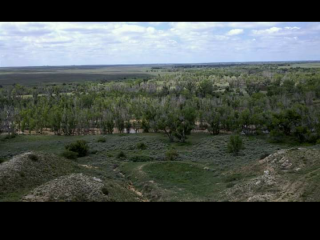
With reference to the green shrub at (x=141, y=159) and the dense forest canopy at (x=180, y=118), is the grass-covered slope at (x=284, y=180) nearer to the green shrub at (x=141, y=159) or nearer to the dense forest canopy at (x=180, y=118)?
the green shrub at (x=141, y=159)

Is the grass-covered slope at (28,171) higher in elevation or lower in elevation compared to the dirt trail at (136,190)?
higher

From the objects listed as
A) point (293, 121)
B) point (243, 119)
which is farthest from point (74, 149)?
point (293, 121)

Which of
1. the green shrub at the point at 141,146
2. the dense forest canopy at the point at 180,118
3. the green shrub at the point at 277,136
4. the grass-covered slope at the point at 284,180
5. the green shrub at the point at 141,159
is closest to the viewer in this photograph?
the grass-covered slope at the point at 284,180

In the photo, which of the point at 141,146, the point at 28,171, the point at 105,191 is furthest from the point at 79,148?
the point at 105,191

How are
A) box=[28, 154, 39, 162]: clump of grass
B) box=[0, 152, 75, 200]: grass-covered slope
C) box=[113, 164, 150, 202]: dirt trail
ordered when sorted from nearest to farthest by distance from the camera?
box=[0, 152, 75, 200]: grass-covered slope → box=[113, 164, 150, 202]: dirt trail → box=[28, 154, 39, 162]: clump of grass

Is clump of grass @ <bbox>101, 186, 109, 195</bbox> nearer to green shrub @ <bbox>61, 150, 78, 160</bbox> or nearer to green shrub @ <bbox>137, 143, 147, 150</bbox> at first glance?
green shrub @ <bbox>61, 150, 78, 160</bbox>

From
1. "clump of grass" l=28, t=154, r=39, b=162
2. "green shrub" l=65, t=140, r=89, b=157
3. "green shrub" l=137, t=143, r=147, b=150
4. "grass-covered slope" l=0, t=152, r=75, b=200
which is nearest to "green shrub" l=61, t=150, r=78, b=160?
"green shrub" l=65, t=140, r=89, b=157

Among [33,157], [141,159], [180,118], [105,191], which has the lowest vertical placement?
[141,159]

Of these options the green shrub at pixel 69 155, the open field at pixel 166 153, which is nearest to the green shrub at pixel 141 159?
the open field at pixel 166 153

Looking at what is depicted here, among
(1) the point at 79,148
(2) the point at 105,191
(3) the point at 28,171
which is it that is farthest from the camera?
(1) the point at 79,148

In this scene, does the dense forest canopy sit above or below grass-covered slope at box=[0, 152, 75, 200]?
below

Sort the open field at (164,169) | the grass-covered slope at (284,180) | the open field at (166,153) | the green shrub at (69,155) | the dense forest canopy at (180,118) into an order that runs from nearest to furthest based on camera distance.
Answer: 1. the grass-covered slope at (284,180)
2. the open field at (166,153)
3. the open field at (164,169)
4. the green shrub at (69,155)
5. the dense forest canopy at (180,118)

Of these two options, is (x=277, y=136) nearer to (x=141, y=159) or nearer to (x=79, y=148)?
(x=141, y=159)
